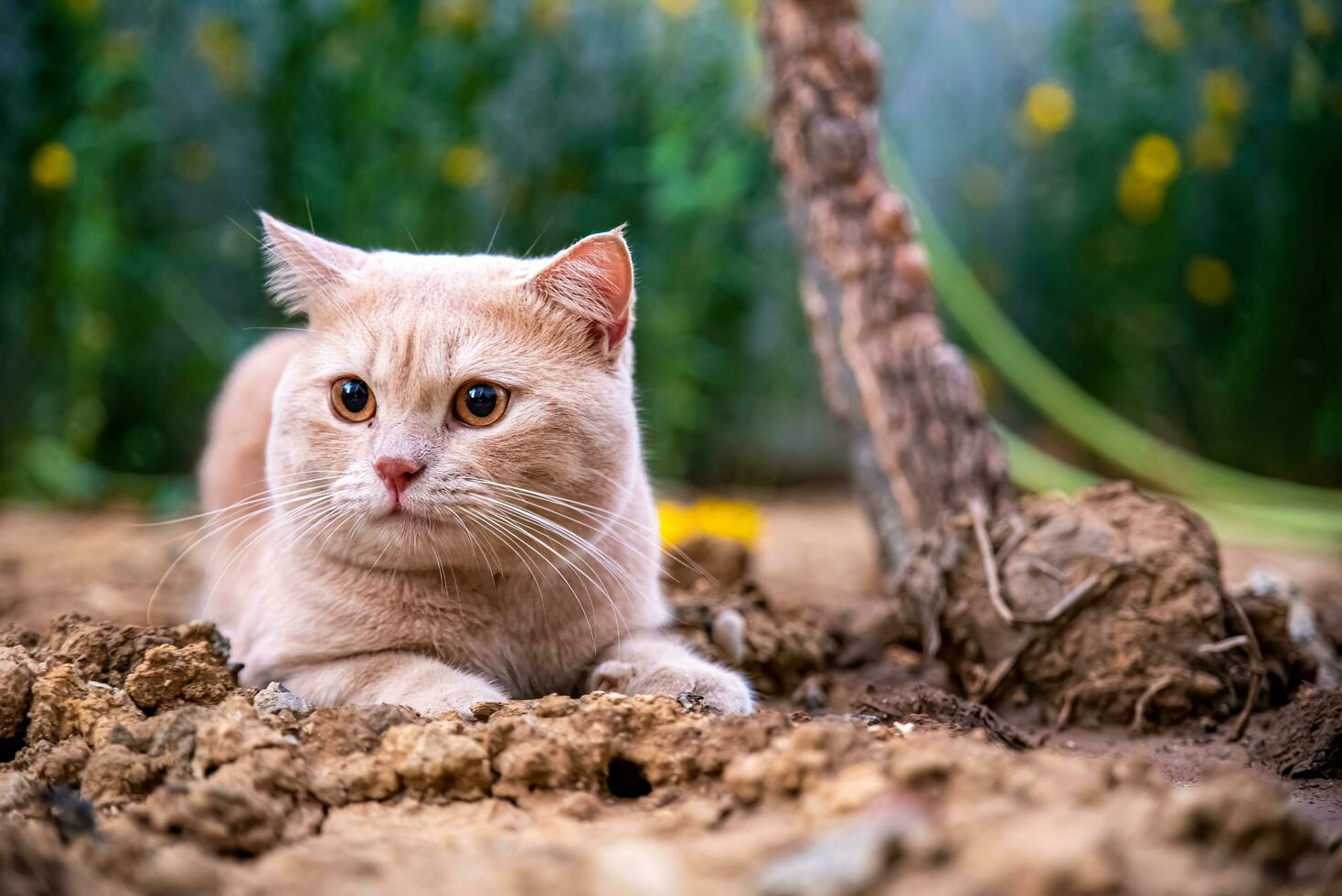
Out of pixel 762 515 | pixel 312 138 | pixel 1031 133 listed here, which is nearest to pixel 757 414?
pixel 762 515

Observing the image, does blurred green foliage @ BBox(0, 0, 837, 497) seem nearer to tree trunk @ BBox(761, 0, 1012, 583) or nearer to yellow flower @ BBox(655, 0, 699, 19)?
yellow flower @ BBox(655, 0, 699, 19)

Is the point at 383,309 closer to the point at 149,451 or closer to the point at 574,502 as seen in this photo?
the point at 574,502

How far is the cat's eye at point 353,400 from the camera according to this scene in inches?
87.4

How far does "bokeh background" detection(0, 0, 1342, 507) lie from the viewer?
5.20 metres

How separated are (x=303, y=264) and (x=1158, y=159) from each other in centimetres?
525

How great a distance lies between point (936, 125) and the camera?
23.2ft

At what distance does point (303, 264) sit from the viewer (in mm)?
2410

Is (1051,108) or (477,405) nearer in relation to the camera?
(477,405)

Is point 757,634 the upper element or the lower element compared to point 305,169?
lower

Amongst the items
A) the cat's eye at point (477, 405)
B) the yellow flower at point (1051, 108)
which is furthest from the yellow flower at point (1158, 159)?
the cat's eye at point (477, 405)

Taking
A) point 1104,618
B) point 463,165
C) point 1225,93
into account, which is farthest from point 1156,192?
point 1104,618

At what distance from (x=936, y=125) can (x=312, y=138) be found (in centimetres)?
394

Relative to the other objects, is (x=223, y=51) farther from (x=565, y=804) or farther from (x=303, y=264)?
(x=565, y=804)

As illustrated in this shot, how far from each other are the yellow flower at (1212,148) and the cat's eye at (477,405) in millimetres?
4929
